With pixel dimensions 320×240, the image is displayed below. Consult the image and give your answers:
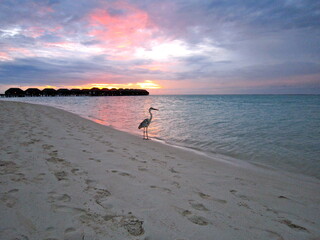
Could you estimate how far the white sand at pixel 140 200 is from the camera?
2.32 metres

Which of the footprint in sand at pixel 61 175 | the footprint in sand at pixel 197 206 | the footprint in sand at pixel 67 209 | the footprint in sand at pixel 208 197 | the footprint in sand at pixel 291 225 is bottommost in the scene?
the footprint in sand at pixel 291 225

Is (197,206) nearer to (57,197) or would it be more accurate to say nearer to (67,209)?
(67,209)

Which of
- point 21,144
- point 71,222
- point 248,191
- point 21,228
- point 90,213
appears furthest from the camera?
point 21,144

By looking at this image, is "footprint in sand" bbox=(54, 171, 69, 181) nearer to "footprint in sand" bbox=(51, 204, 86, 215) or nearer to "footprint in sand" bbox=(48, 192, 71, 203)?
"footprint in sand" bbox=(48, 192, 71, 203)

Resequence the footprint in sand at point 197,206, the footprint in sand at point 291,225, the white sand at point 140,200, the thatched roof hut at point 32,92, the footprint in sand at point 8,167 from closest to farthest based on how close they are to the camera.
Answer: the white sand at point 140,200 → the footprint in sand at point 291,225 → the footprint in sand at point 197,206 → the footprint in sand at point 8,167 → the thatched roof hut at point 32,92

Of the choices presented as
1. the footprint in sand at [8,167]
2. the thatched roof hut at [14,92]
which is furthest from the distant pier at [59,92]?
the footprint in sand at [8,167]

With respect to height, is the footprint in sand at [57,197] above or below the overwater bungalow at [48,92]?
below

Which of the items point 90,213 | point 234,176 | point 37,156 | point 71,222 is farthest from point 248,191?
point 37,156

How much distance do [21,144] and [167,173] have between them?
4.70m

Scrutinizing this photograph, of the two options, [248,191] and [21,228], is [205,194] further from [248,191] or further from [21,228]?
[21,228]

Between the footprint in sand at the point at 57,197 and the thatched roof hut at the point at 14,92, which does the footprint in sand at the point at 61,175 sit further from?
the thatched roof hut at the point at 14,92

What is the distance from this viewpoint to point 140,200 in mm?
3064

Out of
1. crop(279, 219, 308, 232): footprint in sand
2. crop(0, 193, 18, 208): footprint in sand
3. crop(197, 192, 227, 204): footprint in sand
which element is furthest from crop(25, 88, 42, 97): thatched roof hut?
crop(279, 219, 308, 232): footprint in sand

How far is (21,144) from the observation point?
5508 mm
